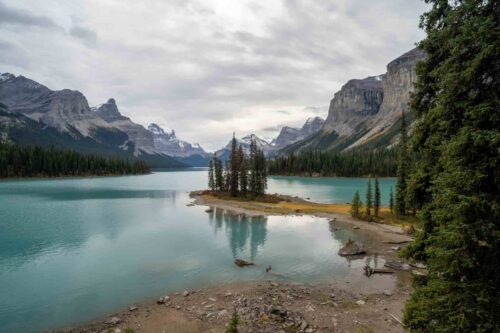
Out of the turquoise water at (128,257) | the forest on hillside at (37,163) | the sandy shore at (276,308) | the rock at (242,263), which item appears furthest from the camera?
the forest on hillside at (37,163)

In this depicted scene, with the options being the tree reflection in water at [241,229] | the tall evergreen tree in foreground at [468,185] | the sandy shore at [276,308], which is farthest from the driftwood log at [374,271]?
the tall evergreen tree in foreground at [468,185]

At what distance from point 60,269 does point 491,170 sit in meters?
39.0

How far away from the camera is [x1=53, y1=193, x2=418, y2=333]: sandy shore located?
20.6m

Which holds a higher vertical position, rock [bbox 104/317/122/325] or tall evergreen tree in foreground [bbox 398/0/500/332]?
tall evergreen tree in foreground [bbox 398/0/500/332]

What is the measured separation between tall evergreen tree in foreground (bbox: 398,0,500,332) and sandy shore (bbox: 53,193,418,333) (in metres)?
10.3

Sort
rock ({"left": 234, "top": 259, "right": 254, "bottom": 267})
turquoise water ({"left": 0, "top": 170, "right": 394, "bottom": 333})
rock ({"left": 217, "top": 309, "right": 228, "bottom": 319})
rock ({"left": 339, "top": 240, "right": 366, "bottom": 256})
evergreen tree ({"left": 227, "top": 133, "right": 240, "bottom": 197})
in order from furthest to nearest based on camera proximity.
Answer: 1. evergreen tree ({"left": 227, "top": 133, "right": 240, "bottom": 197})
2. rock ({"left": 339, "top": 240, "right": 366, "bottom": 256})
3. rock ({"left": 234, "top": 259, "right": 254, "bottom": 267})
4. turquoise water ({"left": 0, "top": 170, "right": 394, "bottom": 333})
5. rock ({"left": 217, "top": 309, "right": 228, "bottom": 319})

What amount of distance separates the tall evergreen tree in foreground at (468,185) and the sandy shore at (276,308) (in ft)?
33.8

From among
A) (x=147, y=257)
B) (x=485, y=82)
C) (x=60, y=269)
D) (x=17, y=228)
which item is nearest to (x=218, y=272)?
(x=147, y=257)

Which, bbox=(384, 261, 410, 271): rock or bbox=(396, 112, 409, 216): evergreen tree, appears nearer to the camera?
bbox=(384, 261, 410, 271): rock

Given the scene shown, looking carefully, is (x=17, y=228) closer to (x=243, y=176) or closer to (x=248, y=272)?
(x=248, y=272)

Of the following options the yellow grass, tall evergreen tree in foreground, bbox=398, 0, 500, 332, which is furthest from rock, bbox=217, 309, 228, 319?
the yellow grass

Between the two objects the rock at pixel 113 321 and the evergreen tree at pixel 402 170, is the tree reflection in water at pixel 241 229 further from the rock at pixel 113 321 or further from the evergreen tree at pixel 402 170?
the evergreen tree at pixel 402 170

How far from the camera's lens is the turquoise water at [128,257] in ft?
83.8

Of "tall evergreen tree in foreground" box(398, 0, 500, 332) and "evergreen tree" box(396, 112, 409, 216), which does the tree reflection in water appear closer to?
"evergreen tree" box(396, 112, 409, 216)
